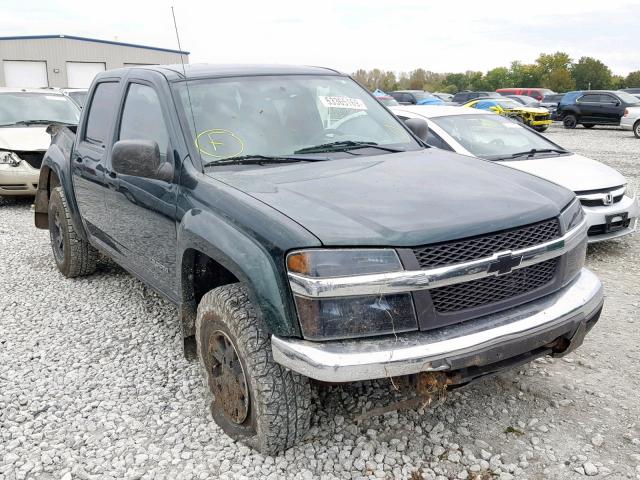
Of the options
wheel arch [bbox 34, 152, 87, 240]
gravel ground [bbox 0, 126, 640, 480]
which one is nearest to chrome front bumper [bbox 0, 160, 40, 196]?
wheel arch [bbox 34, 152, 87, 240]

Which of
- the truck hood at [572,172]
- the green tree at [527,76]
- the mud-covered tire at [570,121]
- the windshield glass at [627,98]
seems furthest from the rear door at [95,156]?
the green tree at [527,76]

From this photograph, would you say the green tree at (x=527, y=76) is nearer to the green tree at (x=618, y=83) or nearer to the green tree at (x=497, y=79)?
the green tree at (x=497, y=79)

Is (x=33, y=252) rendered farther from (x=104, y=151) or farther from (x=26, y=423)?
(x=26, y=423)

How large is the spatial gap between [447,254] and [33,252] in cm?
570

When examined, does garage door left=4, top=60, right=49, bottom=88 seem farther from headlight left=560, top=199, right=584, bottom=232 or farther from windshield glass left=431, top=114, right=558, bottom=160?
headlight left=560, top=199, right=584, bottom=232

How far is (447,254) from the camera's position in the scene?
8.38ft

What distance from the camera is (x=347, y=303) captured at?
8.09ft

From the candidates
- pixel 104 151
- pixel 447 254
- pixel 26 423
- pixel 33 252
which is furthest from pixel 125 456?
pixel 33 252

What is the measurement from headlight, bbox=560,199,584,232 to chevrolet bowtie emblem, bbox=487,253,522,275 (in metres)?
0.44

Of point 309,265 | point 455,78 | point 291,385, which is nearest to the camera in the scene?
point 309,265

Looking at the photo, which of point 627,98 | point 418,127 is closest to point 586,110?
point 627,98

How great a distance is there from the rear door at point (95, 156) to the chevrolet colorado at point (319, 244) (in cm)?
33

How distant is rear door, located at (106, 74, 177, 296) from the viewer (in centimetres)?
351

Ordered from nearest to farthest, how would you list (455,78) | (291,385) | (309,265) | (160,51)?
(309,265)
(291,385)
(160,51)
(455,78)
